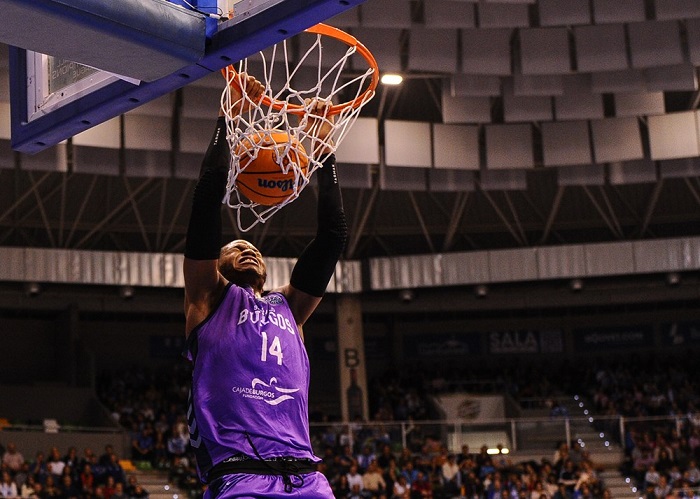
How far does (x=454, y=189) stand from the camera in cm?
2162

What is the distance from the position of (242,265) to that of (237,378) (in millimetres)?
581

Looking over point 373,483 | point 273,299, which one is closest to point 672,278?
point 373,483

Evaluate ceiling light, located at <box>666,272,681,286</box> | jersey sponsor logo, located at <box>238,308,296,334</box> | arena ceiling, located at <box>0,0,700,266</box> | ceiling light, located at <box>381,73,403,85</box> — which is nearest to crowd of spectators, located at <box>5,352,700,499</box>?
ceiling light, located at <box>666,272,681,286</box>

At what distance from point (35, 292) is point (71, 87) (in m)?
19.9

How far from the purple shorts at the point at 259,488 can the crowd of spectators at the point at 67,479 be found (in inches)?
555

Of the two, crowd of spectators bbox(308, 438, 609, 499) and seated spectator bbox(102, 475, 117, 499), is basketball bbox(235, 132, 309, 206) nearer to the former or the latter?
seated spectator bbox(102, 475, 117, 499)

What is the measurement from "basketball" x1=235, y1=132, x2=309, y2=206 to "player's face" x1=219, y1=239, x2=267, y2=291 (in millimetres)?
1224

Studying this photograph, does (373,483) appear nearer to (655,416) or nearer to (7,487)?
(7,487)

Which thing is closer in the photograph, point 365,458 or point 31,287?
point 365,458

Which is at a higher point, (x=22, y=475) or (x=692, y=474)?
(x=22, y=475)

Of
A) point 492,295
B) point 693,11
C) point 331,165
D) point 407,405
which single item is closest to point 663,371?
point 492,295

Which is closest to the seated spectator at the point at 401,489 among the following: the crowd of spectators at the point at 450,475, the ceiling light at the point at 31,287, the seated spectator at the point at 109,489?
the crowd of spectators at the point at 450,475

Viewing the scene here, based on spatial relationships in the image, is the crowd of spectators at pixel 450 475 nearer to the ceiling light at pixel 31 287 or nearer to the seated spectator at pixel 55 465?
the seated spectator at pixel 55 465

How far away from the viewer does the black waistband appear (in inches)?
165
